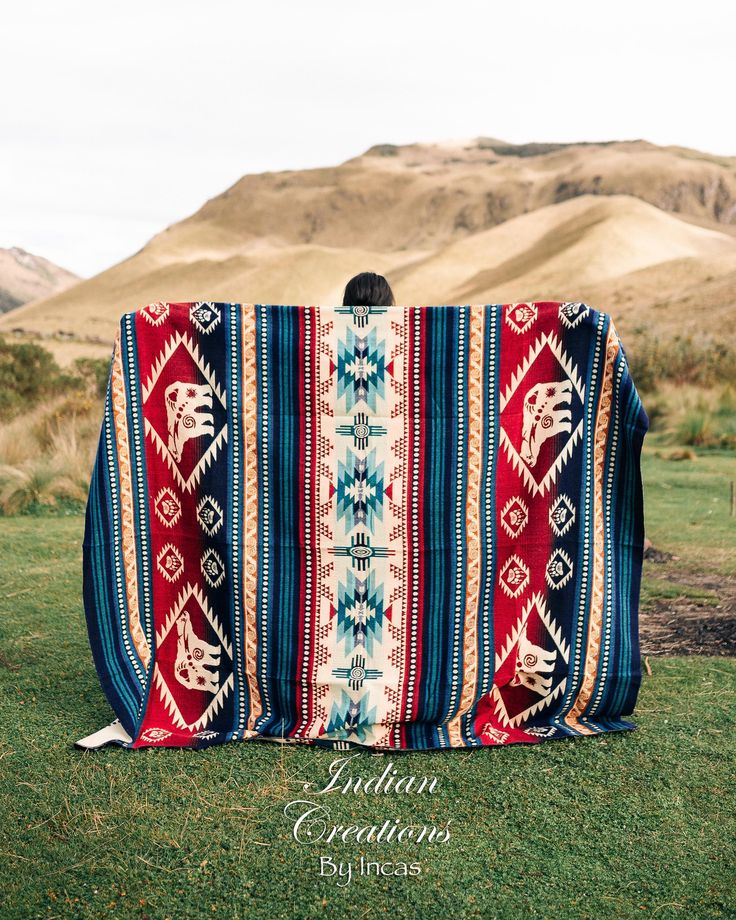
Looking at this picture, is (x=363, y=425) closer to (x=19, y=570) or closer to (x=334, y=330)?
(x=334, y=330)

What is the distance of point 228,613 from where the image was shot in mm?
3191

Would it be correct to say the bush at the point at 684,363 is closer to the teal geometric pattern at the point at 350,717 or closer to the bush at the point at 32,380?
the bush at the point at 32,380

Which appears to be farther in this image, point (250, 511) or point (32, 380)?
point (32, 380)

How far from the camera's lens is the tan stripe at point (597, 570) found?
10.3 ft

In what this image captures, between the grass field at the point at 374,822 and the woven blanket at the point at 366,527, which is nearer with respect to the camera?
the grass field at the point at 374,822

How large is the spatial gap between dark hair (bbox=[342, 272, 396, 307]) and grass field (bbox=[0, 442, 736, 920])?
5.24ft

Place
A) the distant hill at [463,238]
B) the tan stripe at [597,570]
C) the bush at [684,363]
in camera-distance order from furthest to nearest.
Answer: the distant hill at [463,238] → the bush at [684,363] → the tan stripe at [597,570]

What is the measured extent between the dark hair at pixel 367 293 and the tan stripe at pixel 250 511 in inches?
15.0

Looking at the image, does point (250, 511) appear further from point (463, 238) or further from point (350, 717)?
point (463, 238)

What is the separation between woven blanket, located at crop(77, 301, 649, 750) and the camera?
10.1 ft

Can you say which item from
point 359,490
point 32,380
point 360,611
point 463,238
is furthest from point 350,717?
point 463,238

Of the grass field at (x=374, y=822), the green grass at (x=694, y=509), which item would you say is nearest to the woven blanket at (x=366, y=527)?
the grass field at (x=374, y=822)

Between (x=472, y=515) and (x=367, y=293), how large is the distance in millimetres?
892

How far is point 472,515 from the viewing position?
312cm
